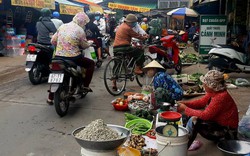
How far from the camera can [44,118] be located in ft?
18.9

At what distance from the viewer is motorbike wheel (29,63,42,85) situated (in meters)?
8.27

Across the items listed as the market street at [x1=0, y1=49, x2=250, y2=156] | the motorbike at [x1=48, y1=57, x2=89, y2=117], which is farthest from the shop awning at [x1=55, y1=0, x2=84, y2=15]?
the motorbike at [x1=48, y1=57, x2=89, y2=117]

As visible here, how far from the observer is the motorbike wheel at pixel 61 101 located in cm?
556

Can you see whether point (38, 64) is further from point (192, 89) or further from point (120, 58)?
point (192, 89)

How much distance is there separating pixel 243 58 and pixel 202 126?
5522 mm

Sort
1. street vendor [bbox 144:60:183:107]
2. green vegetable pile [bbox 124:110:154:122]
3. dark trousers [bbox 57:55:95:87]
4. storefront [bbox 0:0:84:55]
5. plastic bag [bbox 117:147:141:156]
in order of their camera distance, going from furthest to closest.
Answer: storefront [bbox 0:0:84:55] → dark trousers [bbox 57:55:95:87] → green vegetable pile [bbox 124:110:154:122] → street vendor [bbox 144:60:183:107] → plastic bag [bbox 117:147:141:156]

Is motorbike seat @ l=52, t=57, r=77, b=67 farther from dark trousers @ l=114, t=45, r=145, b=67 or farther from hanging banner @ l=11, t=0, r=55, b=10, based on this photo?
hanging banner @ l=11, t=0, r=55, b=10

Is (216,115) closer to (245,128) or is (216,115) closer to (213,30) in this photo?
(245,128)

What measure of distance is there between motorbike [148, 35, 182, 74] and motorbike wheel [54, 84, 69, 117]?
431 centimetres

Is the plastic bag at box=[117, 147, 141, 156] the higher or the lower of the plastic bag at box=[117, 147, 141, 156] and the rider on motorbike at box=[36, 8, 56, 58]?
the lower

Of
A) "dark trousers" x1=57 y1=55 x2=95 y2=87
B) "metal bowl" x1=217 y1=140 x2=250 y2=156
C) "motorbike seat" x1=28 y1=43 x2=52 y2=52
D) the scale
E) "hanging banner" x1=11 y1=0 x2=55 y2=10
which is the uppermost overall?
"hanging banner" x1=11 y1=0 x2=55 y2=10

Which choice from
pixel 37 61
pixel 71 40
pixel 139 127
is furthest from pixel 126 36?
pixel 139 127

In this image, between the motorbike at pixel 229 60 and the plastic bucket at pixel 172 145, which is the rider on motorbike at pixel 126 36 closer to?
the motorbike at pixel 229 60

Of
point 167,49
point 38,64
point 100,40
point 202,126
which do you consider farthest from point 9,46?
point 202,126
